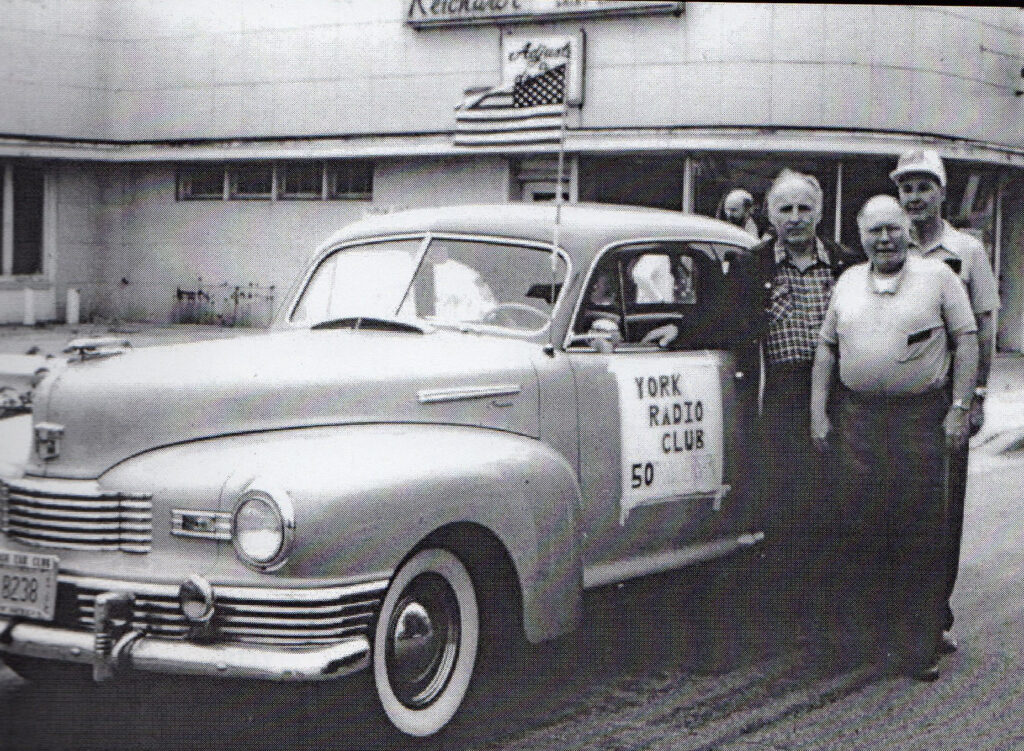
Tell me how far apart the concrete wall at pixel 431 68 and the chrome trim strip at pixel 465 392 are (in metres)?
13.6

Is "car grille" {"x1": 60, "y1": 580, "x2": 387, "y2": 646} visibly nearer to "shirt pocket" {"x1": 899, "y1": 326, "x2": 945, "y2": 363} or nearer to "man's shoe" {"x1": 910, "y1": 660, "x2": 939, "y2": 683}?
"man's shoe" {"x1": 910, "y1": 660, "x2": 939, "y2": 683}

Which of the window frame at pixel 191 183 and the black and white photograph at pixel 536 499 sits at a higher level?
the window frame at pixel 191 183

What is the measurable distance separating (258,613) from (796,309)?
114 inches

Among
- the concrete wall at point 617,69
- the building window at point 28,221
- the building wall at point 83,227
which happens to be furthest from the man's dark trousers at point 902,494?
the building window at point 28,221

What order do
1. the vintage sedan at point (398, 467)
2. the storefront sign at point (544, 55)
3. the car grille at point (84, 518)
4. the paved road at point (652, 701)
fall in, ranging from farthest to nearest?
1. the storefront sign at point (544, 55)
2. the paved road at point (652, 701)
3. the car grille at point (84, 518)
4. the vintage sedan at point (398, 467)

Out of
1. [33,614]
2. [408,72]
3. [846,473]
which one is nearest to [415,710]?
[33,614]

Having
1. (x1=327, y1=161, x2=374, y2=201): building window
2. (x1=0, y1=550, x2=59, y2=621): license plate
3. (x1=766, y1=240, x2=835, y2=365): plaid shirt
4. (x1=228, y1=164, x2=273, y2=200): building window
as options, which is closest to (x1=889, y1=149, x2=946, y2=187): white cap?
(x1=766, y1=240, x2=835, y2=365): plaid shirt

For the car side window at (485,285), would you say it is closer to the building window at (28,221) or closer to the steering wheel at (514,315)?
the steering wheel at (514,315)

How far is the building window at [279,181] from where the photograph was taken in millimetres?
22031

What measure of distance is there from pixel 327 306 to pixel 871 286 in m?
2.16

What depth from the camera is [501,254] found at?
5363 millimetres

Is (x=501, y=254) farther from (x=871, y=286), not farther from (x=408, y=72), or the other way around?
(x=408, y=72)

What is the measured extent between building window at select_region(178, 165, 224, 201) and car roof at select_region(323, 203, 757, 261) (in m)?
17.8

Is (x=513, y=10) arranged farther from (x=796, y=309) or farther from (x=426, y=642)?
(x=426, y=642)
